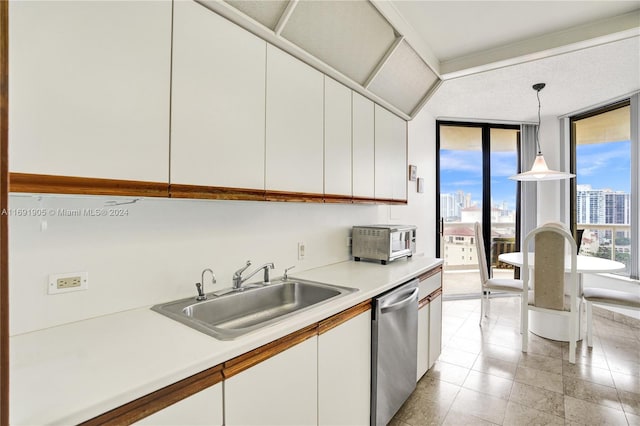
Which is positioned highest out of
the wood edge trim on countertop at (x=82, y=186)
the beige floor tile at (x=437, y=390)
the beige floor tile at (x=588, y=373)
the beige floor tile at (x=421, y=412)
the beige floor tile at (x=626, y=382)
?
the wood edge trim on countertop at (x=82, y=186)

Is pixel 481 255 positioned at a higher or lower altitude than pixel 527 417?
higher

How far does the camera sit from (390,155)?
2.78 metres

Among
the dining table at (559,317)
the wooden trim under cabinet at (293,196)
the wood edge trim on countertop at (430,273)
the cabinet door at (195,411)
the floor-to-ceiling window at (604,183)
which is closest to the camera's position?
the cabinet door at (195,411)

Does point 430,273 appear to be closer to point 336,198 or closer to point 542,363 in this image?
point 336,198

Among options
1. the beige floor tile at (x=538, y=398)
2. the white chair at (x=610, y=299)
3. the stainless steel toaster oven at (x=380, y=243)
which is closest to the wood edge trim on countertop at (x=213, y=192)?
the stainless steel toaster oven at (x=380, y=243)

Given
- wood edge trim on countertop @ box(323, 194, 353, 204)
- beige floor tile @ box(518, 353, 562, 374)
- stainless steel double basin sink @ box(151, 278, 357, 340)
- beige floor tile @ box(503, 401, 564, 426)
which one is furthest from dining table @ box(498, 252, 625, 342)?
stainless steel double basin sink @ box(151, 278, 357, 340)

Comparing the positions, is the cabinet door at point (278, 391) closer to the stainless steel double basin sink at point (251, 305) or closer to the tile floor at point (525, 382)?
the stainless steel double basin sink at point (251, 305)

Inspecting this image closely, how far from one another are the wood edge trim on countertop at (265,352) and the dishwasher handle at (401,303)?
58 cm

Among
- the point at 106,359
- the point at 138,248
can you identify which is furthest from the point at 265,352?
the point at 138,248

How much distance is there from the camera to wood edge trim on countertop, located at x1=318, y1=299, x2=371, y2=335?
1.40 m

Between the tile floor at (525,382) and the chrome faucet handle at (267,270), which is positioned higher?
the chrome faucet handle at (267,270)

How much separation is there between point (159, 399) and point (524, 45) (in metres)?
3.43

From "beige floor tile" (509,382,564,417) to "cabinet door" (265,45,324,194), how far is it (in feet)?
6.79

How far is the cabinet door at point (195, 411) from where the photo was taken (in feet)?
2.80
